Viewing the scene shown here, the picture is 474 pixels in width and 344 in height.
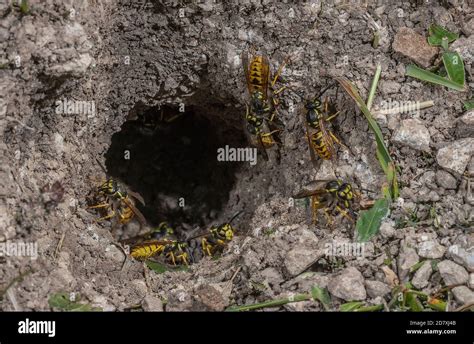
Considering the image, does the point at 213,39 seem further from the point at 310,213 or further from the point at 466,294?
the point at 466,294

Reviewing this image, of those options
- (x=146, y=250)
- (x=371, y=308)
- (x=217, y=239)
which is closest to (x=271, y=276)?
(x=371, y=308)

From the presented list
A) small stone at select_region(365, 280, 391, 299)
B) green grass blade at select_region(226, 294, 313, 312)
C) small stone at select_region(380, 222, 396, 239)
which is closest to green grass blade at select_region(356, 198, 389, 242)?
small stone at select_region(380, 222, 396, 239)

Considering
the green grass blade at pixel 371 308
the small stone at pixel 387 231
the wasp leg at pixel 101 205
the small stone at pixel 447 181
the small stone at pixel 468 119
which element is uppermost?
the small stone at pixel 468 119

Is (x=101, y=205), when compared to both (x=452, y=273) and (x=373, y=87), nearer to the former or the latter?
(x=373, y=87)

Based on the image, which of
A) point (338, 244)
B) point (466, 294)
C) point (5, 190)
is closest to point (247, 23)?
point (338, 244)

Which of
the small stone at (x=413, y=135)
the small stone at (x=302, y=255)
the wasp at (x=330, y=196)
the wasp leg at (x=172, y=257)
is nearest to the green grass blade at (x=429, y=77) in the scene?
the small stone at (x=413, y=135)

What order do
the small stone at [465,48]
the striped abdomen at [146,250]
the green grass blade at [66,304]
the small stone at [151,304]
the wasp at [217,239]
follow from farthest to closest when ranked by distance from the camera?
the wasp at [217,239], the striped abdomen at [146,250], the small stone at [465,48], the small stone at [151,304], the green grass blade at [66,304]

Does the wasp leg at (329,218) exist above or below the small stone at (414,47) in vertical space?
below

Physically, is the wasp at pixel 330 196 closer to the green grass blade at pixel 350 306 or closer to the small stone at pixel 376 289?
the small stone at pixel 376 289
